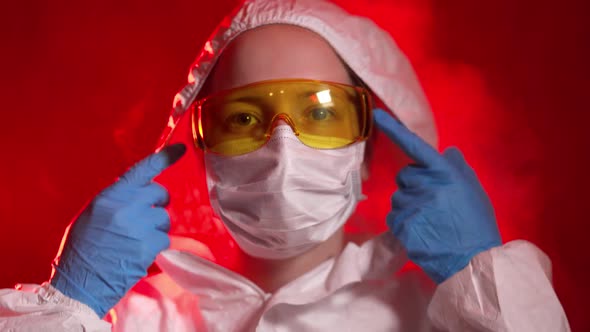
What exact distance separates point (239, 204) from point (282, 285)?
0.25 m

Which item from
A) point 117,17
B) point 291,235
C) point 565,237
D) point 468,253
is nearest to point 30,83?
point 117,17

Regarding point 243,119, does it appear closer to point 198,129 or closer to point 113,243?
point 198,129

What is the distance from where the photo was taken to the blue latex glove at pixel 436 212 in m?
1.49

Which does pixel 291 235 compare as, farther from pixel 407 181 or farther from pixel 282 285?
pixel 407 181

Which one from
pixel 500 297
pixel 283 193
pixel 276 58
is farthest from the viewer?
pixel 276 58

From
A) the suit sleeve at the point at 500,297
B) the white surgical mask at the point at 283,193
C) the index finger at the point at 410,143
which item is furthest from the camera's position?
the index finger at the point at 410,143

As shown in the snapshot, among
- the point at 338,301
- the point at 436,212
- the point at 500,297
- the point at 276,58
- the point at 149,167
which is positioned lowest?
the point at 338,301

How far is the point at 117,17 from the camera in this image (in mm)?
1984

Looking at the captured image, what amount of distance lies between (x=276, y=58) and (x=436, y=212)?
545mm

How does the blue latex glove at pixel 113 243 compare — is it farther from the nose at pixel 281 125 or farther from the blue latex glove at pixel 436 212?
the blue latex glove at pixel 436 212

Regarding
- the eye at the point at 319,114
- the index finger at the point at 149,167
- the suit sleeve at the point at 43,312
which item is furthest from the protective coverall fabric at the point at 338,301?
the eye at the point at 319,114

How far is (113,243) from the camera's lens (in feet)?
4.99

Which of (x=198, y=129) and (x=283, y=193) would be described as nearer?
(x=283, y=193)

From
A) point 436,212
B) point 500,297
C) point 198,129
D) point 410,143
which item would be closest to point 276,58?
point 198,129
